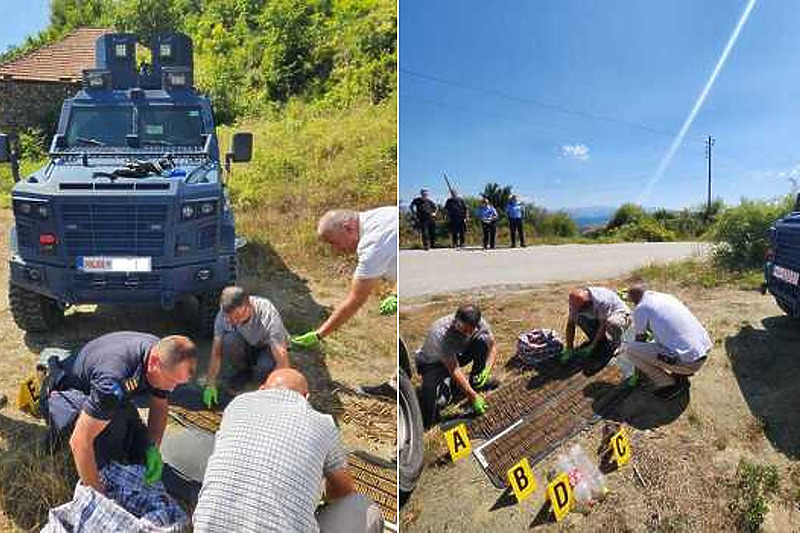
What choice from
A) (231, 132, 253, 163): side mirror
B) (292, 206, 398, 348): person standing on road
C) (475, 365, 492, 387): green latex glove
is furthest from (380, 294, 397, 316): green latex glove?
(231, 132, 253, 163): side mirror

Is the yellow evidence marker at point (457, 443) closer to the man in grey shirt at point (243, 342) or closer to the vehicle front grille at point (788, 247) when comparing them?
the man in grey shirt at point (243, 342)

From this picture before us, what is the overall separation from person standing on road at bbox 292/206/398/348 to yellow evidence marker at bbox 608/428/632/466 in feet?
2.34

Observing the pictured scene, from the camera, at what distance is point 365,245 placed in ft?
6.39

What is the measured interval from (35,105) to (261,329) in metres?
1.13

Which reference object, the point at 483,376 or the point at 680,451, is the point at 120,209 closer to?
the point at 483,376

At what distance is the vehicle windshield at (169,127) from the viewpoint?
113 inches

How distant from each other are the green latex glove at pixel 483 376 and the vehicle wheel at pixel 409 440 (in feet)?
0.96

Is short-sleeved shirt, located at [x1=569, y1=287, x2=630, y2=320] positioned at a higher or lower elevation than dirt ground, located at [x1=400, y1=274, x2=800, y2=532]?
higher

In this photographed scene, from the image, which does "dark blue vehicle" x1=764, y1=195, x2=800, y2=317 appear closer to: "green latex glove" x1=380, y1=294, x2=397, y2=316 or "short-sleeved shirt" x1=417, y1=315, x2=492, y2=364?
"short-sleeved shirt" x1=417, y1=315, x2=492, y2=364

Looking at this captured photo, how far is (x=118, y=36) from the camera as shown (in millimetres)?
2281

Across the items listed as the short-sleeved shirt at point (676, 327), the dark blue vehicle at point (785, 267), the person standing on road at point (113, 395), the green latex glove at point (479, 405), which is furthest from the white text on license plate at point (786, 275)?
the person standing on road at point (113, 395)

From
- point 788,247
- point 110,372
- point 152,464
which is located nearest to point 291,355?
point 152,464

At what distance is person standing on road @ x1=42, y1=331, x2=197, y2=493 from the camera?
185 cm

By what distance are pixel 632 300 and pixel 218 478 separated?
4.68ft
